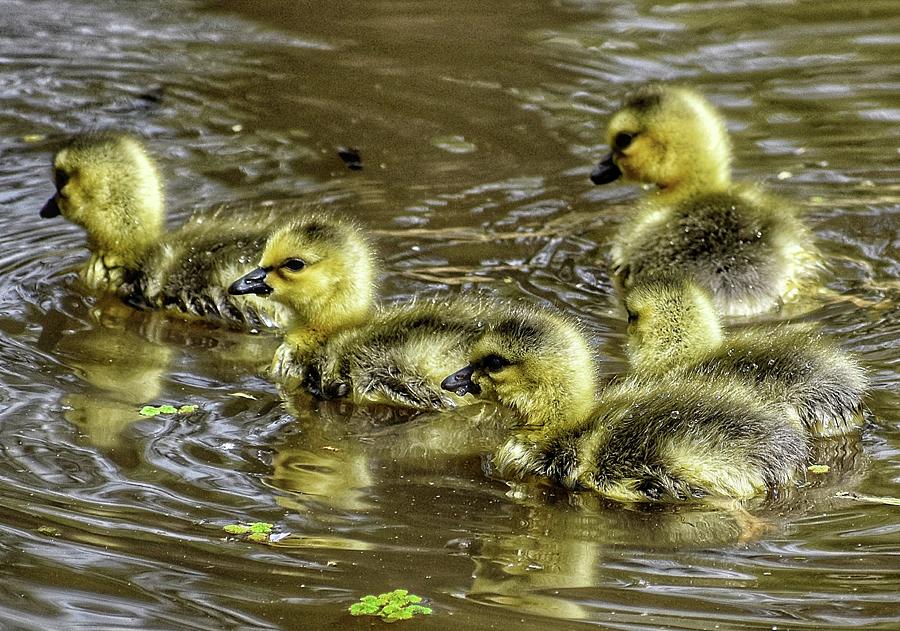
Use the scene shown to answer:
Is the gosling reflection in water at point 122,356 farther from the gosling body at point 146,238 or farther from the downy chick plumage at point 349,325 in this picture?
the downy chick plumage at point 349,325

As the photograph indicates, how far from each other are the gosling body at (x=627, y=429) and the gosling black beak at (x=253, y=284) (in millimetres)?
Result: 1120

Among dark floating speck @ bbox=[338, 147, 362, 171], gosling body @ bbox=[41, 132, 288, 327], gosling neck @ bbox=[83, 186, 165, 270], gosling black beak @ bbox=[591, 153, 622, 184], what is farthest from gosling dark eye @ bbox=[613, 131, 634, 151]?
gosling neck @ bbox=[83, 186, 165, 270]

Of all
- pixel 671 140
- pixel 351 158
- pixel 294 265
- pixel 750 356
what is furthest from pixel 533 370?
pixel 351 158

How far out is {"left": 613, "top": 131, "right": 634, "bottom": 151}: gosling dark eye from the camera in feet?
23.1

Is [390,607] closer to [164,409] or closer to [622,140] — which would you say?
[164,409]

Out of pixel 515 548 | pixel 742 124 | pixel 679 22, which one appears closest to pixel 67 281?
pixel 515 548

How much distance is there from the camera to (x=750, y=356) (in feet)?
16.5

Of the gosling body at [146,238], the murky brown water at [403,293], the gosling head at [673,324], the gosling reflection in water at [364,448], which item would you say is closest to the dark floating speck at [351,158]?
the murky brown water at [403,293]

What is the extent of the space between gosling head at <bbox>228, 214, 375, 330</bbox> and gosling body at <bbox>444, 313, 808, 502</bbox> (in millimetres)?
941

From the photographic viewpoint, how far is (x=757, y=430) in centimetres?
457

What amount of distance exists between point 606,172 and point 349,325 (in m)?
1.93

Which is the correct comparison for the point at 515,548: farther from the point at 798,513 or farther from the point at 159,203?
the point at 159,203

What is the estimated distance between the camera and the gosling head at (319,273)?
5703 mm

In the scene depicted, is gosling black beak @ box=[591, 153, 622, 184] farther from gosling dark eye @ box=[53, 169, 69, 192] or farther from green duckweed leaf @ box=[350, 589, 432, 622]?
green duckweed leaf @ box=[350, 589, 432, 622]
